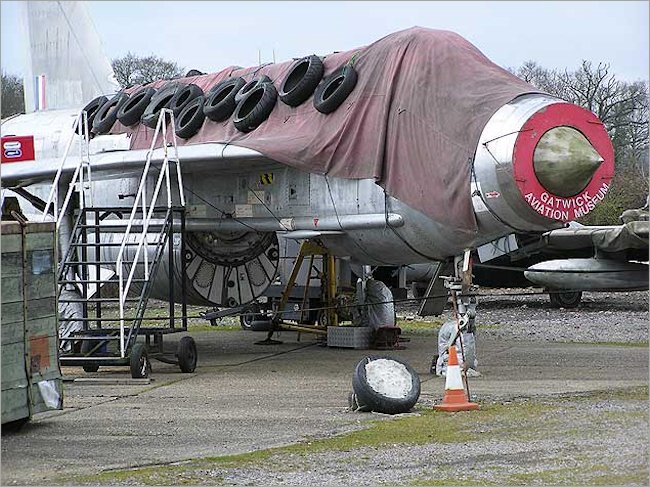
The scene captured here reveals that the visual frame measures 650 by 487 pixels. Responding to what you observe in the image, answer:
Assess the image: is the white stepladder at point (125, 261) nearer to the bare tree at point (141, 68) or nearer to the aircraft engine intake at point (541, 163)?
the aircraft engine intake at point (541, 163)

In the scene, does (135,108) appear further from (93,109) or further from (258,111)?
(258,111)

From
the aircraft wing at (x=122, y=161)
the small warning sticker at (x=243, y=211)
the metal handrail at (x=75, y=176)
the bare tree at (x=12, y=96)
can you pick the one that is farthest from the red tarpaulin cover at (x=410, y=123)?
the bare tree at (x=12, y=96)

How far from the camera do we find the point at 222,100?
15.4 meters

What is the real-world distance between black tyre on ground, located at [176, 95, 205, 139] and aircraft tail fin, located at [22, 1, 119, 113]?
5.01 m

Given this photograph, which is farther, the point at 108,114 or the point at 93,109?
the point at 93,109

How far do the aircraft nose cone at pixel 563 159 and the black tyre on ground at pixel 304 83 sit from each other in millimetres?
3957

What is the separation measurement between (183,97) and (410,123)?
4.92 metres

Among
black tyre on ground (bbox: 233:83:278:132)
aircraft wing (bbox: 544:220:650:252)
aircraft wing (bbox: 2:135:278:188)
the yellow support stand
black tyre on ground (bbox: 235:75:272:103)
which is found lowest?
the yellow support stand

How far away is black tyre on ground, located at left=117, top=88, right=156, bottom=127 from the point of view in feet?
55.0

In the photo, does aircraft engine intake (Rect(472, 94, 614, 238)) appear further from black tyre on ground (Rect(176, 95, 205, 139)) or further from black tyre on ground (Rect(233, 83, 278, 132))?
black tyre on ground (Rect(176, 95, 205, 139))

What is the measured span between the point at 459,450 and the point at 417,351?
8189 mm

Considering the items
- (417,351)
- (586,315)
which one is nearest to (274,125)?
(417,351)

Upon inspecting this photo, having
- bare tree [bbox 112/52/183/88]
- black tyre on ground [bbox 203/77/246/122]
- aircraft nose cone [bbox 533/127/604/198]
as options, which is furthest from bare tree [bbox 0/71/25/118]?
aircraft nose cone [bbox 533/127/604/198]

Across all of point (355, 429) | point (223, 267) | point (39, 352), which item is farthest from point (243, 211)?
point (355, 429)
